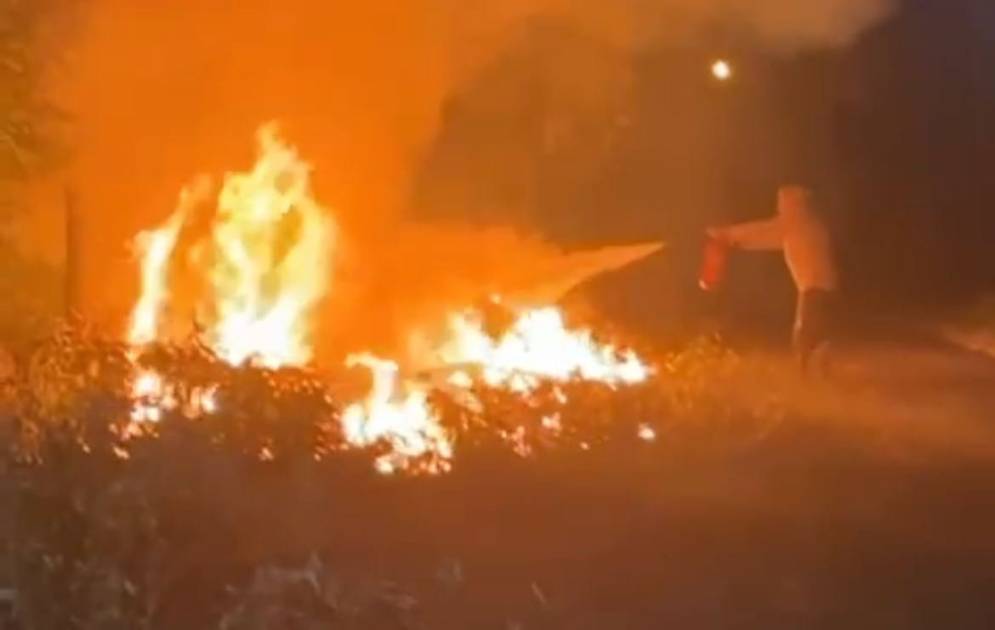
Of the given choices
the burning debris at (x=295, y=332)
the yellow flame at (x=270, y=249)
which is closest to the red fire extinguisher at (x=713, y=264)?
the burning debris at (x=295, y=332)

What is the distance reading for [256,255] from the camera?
4.52m

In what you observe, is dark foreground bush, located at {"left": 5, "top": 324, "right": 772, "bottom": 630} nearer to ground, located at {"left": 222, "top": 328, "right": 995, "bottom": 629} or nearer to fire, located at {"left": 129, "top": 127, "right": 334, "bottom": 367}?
ground, located at {"left": 222, "top": 328, "right": 995, "bottom": 629}

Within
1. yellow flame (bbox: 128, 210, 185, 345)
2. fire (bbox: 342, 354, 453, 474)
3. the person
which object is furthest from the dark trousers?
yellow flame (bbox: 128, 210, 185, 345)

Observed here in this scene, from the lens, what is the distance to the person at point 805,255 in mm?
4020

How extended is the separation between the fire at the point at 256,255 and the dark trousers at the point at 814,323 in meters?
1.13

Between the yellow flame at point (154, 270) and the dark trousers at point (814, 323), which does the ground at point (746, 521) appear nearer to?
the dark trousers at point (814, 323)

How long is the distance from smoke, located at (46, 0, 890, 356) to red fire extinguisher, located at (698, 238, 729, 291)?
1.21 feet

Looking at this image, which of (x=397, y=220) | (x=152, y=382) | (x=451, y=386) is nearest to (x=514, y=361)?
(x=451, y=386)

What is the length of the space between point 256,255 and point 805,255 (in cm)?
135

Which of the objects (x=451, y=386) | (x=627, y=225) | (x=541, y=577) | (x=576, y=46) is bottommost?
(x=541, y=577)

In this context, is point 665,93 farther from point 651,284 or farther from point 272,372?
point 272,372

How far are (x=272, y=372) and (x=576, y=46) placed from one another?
1.03 m

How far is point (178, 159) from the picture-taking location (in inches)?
181

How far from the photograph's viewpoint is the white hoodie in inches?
159
